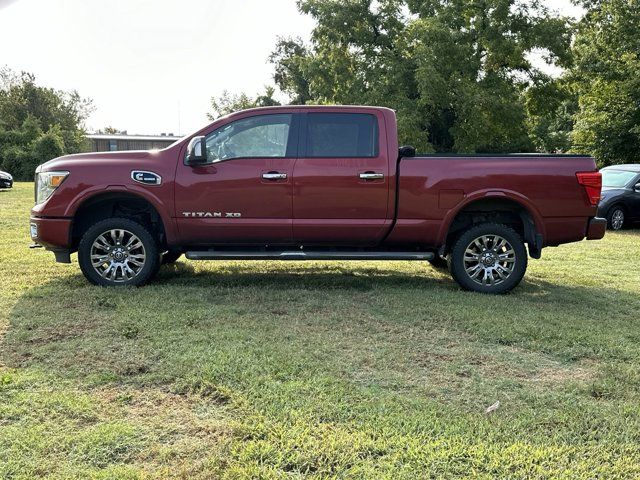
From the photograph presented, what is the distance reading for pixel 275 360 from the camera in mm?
3955

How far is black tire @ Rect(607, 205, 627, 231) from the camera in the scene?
44.7 ft

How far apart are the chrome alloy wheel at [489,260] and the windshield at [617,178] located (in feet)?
31.2

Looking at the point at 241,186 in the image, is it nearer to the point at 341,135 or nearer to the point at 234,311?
the point at 341,135

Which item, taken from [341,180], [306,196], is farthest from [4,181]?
[341,180]

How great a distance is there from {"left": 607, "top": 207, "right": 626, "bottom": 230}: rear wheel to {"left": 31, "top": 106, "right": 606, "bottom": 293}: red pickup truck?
27.4 ft

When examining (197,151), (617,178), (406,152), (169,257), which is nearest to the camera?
(197,151)

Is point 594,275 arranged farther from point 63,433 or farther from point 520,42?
point 520,42

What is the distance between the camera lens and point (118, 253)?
6.12 m

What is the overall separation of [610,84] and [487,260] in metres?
21.5

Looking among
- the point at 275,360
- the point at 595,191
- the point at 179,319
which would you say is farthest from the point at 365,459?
the point at 595,191

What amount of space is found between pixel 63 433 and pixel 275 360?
143cm

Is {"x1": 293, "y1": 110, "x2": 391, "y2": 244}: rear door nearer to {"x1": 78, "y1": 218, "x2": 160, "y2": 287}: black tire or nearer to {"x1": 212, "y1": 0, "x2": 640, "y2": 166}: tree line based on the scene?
{"x1": 78, "y1": 218, "x2": 160, "y2": 287}: black tire

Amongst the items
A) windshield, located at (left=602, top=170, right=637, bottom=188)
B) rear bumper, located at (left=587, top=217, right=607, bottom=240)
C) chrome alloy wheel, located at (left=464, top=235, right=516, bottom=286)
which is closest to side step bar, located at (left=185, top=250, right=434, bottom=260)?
chrome alloy wheel, located at (left=464, top=235, right=516, bottom=286)

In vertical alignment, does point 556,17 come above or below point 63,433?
above
